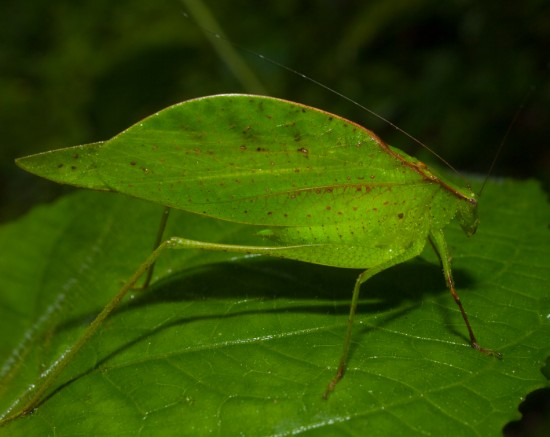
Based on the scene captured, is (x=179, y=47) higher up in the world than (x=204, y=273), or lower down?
higher up

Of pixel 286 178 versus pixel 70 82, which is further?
pixel 70 82

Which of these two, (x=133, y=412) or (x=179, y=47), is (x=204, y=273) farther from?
(x=179, y=47)

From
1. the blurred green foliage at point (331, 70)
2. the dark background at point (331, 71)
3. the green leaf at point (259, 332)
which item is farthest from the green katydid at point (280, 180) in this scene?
the blurred green foliage at point (331, 70)

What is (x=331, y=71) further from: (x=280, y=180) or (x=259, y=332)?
(x=259, y=332)

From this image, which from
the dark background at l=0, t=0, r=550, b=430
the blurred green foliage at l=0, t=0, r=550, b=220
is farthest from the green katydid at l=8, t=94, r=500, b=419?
the blurred green foliage at l=0, t=0, r=550, b=220

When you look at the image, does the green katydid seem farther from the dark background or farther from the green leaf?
the dark background

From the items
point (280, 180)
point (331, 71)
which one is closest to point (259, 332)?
point (280, 180)

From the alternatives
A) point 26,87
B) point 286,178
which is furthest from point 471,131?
point 26,87
